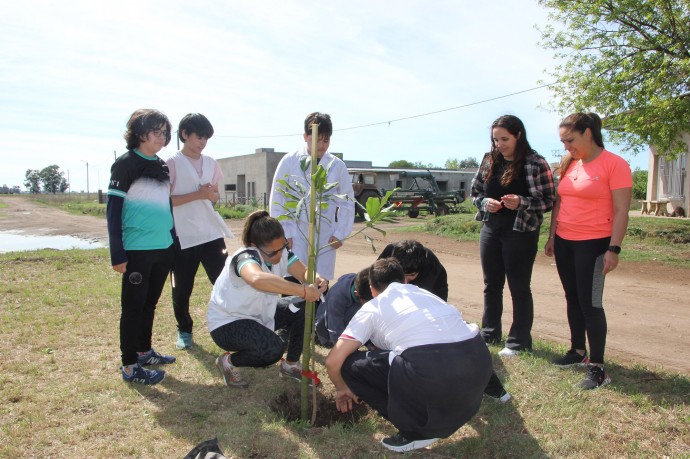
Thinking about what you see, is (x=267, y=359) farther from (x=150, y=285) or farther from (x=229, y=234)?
(x=229, y=234)

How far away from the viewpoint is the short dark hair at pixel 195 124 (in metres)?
3.79

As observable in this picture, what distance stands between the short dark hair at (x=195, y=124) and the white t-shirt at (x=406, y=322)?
206 centimetres

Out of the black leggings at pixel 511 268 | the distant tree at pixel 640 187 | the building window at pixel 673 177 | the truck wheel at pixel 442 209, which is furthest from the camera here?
the distant tree at pixel 640 187

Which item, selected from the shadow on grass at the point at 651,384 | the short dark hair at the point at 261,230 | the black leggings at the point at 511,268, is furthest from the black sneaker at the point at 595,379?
Answer: the short dark hair at the point at 261,230

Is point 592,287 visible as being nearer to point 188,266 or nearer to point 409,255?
point 409,255

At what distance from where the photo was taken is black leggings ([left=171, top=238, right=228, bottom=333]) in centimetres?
408

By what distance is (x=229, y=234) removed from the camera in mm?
4234

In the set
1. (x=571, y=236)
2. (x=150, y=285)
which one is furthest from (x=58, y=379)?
(x=571, y=236)

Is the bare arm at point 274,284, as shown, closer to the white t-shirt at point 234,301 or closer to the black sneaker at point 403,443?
the white t-shirt at point 234,301

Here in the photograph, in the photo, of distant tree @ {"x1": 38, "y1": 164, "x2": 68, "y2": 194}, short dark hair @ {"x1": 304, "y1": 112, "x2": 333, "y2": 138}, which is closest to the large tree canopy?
short dark hair @ {"x1": 304, "y1": 112, "x2": 333, "y2": 138}

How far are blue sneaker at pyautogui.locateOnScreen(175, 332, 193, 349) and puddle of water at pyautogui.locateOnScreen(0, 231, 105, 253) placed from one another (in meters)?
11.4

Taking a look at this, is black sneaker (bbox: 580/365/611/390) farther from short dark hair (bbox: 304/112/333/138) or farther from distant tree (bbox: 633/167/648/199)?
distant tree (bbox: 633/167/648/199)

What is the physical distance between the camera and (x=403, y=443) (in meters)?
2.55

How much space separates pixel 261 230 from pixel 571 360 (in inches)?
94.3
